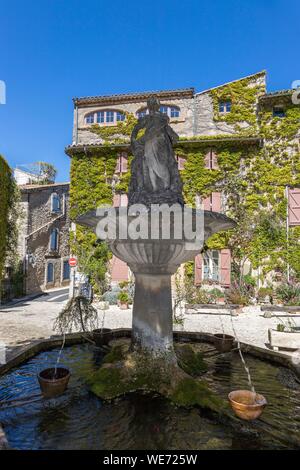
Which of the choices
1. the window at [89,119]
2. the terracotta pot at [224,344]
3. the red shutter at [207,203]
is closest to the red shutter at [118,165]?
the window at [89,119]

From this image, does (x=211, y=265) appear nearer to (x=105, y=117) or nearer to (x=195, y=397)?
(x=105, y=117)

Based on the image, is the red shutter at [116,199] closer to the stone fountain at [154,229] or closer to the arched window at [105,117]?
the arched window at [105,117]

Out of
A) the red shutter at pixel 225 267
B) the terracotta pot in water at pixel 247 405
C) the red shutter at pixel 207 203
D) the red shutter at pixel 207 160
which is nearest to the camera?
the terracotta pot in water at pixel 247 405

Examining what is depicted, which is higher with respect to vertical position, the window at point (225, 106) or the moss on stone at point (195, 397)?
the window at point (225, 106)

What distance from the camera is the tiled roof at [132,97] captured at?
1716cm

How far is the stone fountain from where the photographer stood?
3.26 m

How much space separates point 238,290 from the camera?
1401 cm

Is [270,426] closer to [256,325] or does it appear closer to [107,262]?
[256,325]

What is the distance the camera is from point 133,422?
2885 millimetres

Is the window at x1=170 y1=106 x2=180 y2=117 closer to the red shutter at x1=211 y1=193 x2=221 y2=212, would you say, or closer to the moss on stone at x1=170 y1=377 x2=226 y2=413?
the red shutter at x1=211 y1=193 x2=221 y2=212

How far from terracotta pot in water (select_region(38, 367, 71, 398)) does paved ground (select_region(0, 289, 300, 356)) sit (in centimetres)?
390

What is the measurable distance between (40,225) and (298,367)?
18.7 meters

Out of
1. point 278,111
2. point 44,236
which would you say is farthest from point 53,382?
point 44,236

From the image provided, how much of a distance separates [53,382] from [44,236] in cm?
1845
